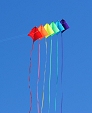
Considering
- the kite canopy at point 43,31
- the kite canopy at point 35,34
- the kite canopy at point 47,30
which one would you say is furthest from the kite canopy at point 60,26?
the kite canopy at point 35,34

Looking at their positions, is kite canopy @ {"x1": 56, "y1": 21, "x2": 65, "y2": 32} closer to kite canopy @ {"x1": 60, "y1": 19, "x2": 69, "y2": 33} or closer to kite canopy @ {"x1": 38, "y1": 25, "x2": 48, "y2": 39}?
kite canopy @ {"x1": 60, "y1": 19, "x2": 69, "y2": 33}

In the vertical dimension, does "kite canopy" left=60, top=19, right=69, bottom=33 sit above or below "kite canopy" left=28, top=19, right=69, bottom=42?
above

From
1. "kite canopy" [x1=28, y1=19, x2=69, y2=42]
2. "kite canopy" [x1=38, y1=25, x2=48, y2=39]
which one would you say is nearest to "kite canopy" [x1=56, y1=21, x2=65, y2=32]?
"kite canopy" [x1=28, y1=19, x2=69, y2=42]

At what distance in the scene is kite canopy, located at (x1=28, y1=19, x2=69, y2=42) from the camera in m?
3.92

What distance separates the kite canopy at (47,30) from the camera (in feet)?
12.9

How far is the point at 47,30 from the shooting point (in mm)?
4012

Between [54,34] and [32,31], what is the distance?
33cm

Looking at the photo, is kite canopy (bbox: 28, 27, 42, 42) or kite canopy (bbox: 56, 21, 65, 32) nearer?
kite canopy (bbox: 28, 27, 42, 42)

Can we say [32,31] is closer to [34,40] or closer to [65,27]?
[34,40]

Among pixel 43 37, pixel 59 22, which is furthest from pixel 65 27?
pixel 43 37

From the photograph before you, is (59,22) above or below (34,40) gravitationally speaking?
above

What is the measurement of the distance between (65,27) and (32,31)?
526 mm

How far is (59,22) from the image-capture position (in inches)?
164

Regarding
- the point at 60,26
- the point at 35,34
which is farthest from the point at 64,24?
the point at 35,34
